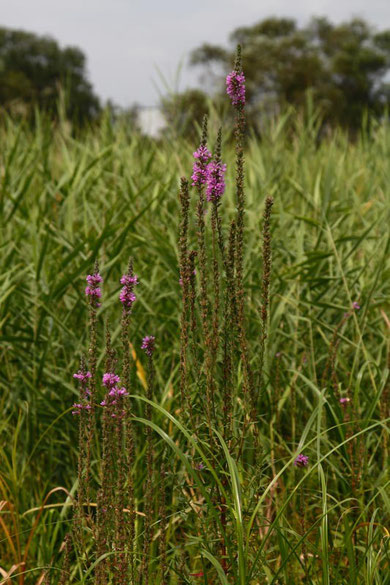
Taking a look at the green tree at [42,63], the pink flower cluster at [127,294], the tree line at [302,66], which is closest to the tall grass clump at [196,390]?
the pink flower cluster at [127,294]

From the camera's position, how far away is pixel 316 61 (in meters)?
39.1

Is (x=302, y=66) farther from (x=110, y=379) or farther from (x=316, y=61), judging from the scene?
(x=110, y=379)

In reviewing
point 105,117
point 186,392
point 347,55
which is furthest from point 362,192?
point 347,55

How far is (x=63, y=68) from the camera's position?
48.4 meters

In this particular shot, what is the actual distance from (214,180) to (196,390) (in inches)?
22.8

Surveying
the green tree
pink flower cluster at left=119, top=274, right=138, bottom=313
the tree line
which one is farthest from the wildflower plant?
the green tree

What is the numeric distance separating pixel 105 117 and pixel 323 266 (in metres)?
3.08

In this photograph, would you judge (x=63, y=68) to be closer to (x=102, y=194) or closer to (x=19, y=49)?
(x=19, y=49)

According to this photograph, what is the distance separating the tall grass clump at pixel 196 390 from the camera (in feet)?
5.46

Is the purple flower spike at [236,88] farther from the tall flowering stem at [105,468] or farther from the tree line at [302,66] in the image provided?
the tree line at [302,66]

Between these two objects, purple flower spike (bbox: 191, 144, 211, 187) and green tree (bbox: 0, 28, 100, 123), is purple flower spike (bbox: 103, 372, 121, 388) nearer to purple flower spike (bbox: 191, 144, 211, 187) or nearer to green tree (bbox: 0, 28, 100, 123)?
purple flower spike (bbox: 191, 144, 211, 187)

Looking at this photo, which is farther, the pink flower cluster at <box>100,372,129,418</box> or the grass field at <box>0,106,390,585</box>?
the grass field at <box>0,106,390,585</box>

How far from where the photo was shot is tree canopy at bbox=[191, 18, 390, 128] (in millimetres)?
38281

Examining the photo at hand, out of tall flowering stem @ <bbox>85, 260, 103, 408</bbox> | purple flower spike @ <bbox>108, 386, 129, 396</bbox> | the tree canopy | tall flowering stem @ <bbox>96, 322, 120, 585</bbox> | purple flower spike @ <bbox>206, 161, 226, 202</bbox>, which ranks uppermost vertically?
the tree canopy
